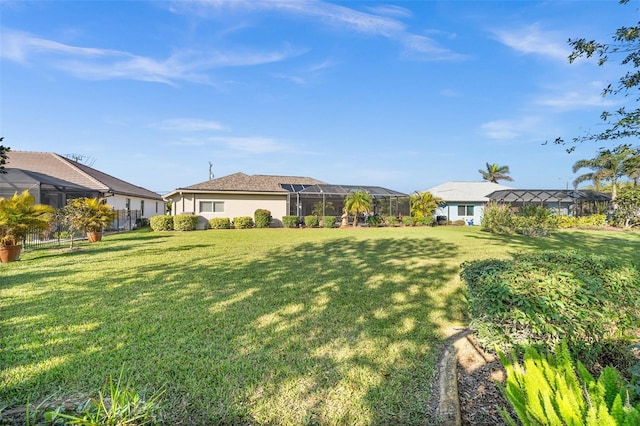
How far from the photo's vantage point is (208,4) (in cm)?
937

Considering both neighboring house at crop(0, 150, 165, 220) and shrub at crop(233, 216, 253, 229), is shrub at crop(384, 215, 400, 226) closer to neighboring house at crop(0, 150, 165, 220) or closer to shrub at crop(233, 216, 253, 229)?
shrub at crop(233, 216, 253, 229)

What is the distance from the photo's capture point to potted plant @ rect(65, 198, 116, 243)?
40.8ft

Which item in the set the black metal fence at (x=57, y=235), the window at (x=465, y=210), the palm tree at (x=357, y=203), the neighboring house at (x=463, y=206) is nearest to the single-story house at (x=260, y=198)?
the palm tree at (x=357, y=203)

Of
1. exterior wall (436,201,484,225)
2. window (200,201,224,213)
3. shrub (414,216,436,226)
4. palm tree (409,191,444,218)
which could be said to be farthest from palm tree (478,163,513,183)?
window (200,201,224,213)

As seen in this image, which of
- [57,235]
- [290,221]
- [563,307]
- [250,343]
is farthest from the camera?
[290,221]

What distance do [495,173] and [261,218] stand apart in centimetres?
4323

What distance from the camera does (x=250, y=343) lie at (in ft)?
12.4

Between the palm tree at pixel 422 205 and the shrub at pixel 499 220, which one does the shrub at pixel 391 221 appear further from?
the shrub at pixel 499 220

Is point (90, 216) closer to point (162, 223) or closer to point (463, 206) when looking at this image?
point (162, 223)

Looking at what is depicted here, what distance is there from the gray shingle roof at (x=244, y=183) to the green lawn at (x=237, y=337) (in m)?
15.9

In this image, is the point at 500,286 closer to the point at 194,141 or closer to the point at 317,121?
the point at 317,121

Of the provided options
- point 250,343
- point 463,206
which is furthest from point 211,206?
point 463,206

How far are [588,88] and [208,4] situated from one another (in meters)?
10.5

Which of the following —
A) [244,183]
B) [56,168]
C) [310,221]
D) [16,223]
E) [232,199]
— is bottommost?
[310,221]
